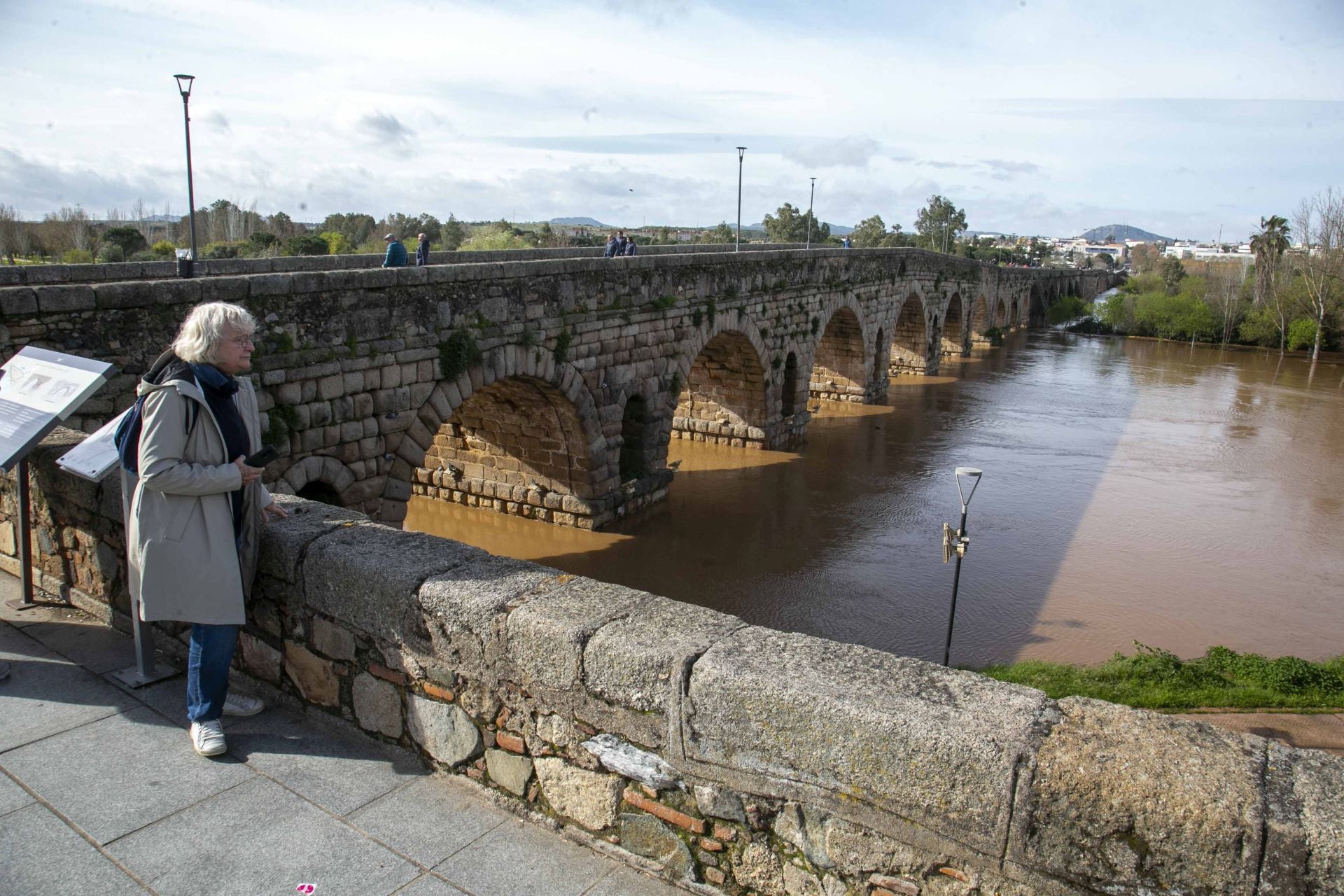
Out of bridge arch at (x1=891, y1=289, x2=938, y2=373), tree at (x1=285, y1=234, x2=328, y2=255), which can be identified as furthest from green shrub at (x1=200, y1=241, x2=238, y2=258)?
bridge arch at (x1=891, y1=289, x2=938, y2=373)

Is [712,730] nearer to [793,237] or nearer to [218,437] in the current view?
[218,437]

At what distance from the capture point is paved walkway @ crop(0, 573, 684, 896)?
7.97 ft

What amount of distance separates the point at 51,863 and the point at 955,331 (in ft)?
124

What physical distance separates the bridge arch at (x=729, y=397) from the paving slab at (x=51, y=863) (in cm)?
1493

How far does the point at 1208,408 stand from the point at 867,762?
28.1m

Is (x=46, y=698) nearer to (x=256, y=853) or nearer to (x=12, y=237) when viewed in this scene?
(x=256, y=853)

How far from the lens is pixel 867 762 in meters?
2.19

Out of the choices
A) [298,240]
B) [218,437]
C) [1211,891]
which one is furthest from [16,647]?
[298,240]

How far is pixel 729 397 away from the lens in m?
18.6

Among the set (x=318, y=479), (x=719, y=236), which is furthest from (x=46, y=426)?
(x=719, y=236)

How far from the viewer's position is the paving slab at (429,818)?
2.59 m

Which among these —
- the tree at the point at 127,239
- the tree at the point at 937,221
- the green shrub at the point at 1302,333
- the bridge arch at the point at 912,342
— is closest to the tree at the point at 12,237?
the tree at the point at 127,239

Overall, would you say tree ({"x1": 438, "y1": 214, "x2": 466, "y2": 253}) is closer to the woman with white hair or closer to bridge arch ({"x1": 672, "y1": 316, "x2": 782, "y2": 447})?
bridge arch ({"x1": 672, "y1": 316, "x2": 782, "y2": 447})

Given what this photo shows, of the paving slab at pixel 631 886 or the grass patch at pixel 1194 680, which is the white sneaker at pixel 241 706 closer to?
the paving slab at pixel 631 886
